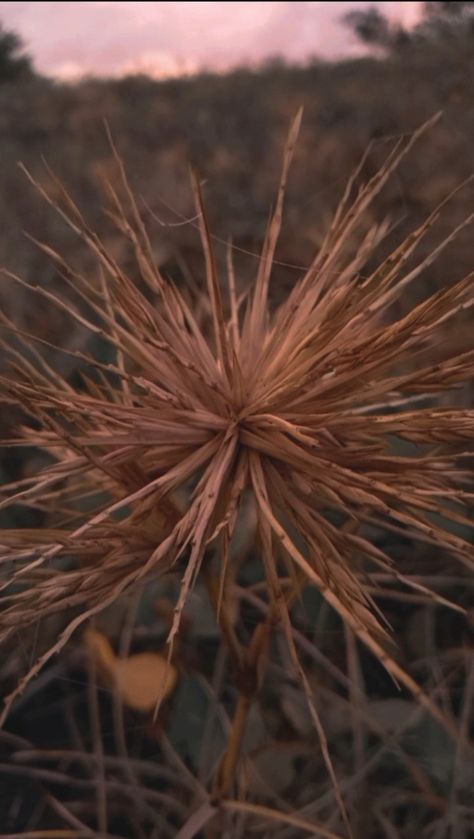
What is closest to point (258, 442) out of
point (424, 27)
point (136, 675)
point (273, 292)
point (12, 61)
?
point (136, 675)

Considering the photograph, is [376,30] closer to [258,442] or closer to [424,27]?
[424,27]

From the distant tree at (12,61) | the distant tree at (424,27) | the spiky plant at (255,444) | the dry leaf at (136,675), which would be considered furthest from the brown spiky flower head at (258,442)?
the distant tree at (12,61)

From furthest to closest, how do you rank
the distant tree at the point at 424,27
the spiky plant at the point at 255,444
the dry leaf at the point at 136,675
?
1. the distant tree at the point at 424,27
2. the dry leaf at the point at 136,675
3. the spiky plant at the point at 255,444

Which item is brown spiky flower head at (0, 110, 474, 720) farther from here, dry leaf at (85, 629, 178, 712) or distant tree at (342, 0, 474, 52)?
distant tree at (342, 0, 474, 52)

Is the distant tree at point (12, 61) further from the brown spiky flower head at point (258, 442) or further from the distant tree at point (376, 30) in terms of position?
the brown spiky flower head at point (258, 442)

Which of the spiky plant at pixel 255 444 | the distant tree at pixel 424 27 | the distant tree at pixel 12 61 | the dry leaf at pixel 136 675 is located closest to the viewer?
the spiky plant at pixel 255 444

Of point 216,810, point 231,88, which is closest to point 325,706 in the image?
point 216,810

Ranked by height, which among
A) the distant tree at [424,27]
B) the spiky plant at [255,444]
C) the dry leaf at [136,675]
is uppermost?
the distant tree at [424,27]

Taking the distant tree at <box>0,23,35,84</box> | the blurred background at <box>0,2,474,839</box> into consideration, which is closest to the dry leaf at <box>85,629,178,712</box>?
the blurred background at <box>0,2,474,839</box>

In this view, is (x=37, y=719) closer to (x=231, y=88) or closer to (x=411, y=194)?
(x=411, y=194)

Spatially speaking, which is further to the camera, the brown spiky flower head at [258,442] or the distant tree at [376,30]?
the distant tree at [376,30]
